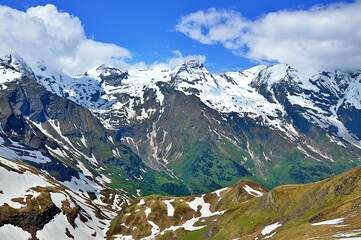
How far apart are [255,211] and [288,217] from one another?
2142cm

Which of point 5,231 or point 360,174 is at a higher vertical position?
point 5,231

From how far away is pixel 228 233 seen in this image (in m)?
184

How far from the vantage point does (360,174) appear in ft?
514

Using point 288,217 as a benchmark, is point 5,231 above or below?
above

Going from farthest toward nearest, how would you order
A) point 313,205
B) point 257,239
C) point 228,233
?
point 228,233 → point 313,205 → point 257,239

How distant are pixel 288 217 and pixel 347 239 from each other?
316 ft

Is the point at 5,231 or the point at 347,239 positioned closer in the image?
the point at 347,239

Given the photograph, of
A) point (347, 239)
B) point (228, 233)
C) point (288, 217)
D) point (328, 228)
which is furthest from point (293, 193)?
point (347, 239)

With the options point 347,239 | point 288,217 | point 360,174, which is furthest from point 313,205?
point 347,239

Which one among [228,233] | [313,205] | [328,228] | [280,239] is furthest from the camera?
[228,233]

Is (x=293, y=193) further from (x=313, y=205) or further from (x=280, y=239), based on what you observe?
(x=280, y=239)

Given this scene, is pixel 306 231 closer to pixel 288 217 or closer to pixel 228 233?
pixel 288 217

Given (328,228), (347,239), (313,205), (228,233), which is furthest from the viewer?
(228,233)

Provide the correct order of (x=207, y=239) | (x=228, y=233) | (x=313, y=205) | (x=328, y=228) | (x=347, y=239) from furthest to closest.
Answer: (x=207, y=239) < (x=228, y=233) < (x=313, y=205) < (x=328, y=228) < (x=347, y=239)
